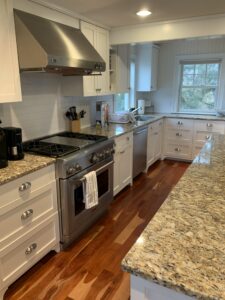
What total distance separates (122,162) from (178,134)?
184cm

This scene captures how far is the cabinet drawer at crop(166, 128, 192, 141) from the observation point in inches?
180

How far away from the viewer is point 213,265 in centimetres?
78

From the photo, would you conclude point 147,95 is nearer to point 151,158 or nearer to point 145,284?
point 151,158

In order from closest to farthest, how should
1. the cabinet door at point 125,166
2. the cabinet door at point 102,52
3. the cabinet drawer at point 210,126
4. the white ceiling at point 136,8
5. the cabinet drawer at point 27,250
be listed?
the cabinet drawer at point 27,250, the white ceiling at point 136,8, the cabinet door at point 102,52, the cabinet door at point 125,166, the cabinet drawer at point 210,126

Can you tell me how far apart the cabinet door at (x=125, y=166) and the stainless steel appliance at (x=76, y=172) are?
1.50 ft

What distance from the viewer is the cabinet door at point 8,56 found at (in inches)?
73.0

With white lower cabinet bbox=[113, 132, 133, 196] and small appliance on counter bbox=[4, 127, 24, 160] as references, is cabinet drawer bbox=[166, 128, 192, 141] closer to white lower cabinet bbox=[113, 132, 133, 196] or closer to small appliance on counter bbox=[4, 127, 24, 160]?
white lower cabinet bbox=[113, 132, 133, 196]

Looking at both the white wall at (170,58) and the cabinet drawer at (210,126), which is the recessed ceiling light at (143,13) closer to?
the white wall at (170,58)

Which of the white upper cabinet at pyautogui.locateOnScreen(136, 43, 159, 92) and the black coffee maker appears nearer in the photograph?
the black coffee maker

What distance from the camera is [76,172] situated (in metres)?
2.19

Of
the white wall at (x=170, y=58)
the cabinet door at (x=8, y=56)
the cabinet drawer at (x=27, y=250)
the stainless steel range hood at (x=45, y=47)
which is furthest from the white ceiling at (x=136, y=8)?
the cabinet drawer at (x=27, y=250)

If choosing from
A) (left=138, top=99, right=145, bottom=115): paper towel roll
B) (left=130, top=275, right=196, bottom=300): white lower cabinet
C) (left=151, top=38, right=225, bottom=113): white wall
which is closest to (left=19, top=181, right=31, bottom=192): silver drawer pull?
(left=130, top=275, right=196, bottom=300): white lower cabinet

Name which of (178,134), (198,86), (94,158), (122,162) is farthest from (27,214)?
(198,86)

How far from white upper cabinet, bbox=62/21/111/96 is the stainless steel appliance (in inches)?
22.2
